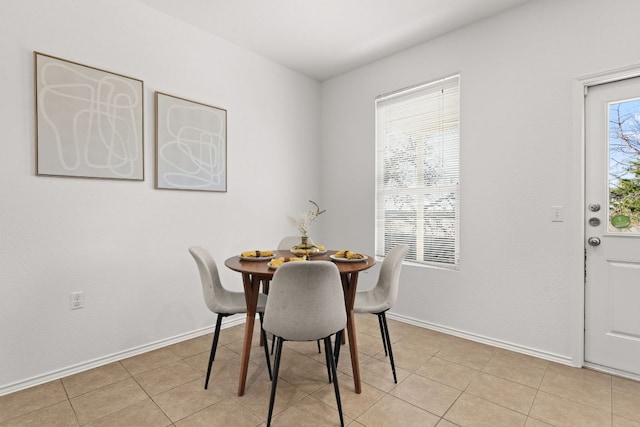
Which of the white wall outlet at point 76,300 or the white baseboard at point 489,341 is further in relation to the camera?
the white baseboard at point 489,341

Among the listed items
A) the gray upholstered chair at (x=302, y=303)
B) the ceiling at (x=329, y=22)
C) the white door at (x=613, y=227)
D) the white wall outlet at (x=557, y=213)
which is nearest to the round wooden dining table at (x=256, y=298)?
the gray upholstered chair at (x=302, y=303)

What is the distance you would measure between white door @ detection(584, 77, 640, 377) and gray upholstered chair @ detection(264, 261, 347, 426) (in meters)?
1.93

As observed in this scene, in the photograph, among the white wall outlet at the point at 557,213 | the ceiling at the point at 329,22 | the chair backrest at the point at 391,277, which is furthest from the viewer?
the ceiling at the point at 329,22

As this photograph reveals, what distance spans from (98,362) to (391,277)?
2173 mm

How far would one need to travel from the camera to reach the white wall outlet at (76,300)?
7.38ft

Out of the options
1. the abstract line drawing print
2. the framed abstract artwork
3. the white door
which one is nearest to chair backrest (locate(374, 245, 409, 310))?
the white door

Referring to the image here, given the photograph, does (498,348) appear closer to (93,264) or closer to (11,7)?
(93,264)

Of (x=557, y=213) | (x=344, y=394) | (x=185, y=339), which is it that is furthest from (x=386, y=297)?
(x=185, y=339)

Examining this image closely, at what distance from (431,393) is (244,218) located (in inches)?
87.5

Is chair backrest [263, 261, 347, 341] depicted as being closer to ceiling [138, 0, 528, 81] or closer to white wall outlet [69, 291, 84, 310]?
white wall outlet [69, 291, 84, 310]

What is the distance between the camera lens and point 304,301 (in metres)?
1.64

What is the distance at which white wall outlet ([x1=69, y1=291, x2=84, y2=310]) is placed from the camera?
225 cm

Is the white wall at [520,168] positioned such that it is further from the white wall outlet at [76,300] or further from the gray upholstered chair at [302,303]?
the white wall outlet at [76,300]

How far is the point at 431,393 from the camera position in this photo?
1.99 m
